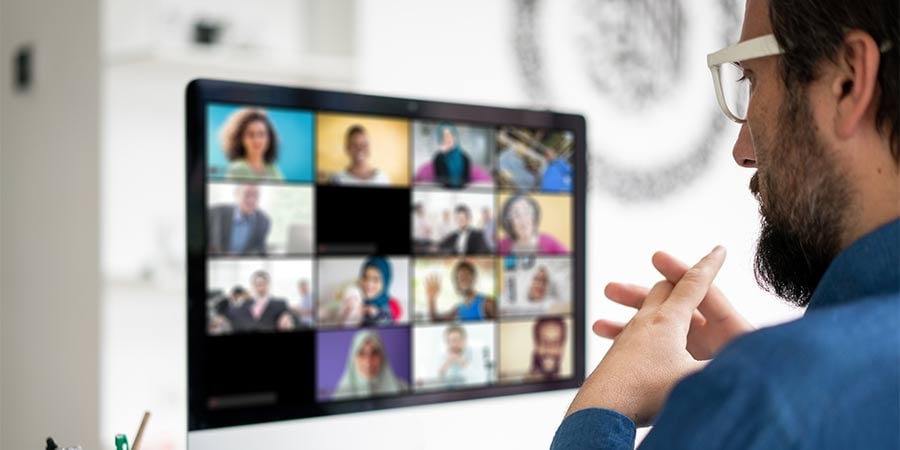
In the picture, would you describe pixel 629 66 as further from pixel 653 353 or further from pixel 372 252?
pixel 653 353

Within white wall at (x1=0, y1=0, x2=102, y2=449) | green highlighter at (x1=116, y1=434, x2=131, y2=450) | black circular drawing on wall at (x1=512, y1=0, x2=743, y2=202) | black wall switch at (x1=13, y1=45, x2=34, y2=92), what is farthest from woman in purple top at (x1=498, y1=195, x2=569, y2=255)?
black wall switch at (x1=13, y1=45, x2=34, y2=92)

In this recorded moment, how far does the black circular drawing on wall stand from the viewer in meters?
1.96

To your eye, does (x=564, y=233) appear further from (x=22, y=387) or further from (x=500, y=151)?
(x=22, y=387)

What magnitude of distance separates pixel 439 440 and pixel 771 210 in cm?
46

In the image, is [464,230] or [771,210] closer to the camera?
[771,210]

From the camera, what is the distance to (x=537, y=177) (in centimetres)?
101

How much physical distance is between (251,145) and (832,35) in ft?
1.72

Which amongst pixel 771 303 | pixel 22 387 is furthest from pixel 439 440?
pixel 22 387

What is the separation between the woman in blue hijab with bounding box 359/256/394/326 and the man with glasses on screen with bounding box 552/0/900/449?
0.28 metres

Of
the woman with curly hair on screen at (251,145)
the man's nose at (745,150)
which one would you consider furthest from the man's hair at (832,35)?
the woman with curly hair on screen at (251,145)

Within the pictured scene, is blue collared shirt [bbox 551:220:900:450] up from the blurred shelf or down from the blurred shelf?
down

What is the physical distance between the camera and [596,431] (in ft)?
2.06

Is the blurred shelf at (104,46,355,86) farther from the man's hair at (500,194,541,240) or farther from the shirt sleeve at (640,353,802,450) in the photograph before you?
the shirt sleeve at (640,353,802,450)

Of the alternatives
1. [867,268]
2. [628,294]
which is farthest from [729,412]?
[628,294]
